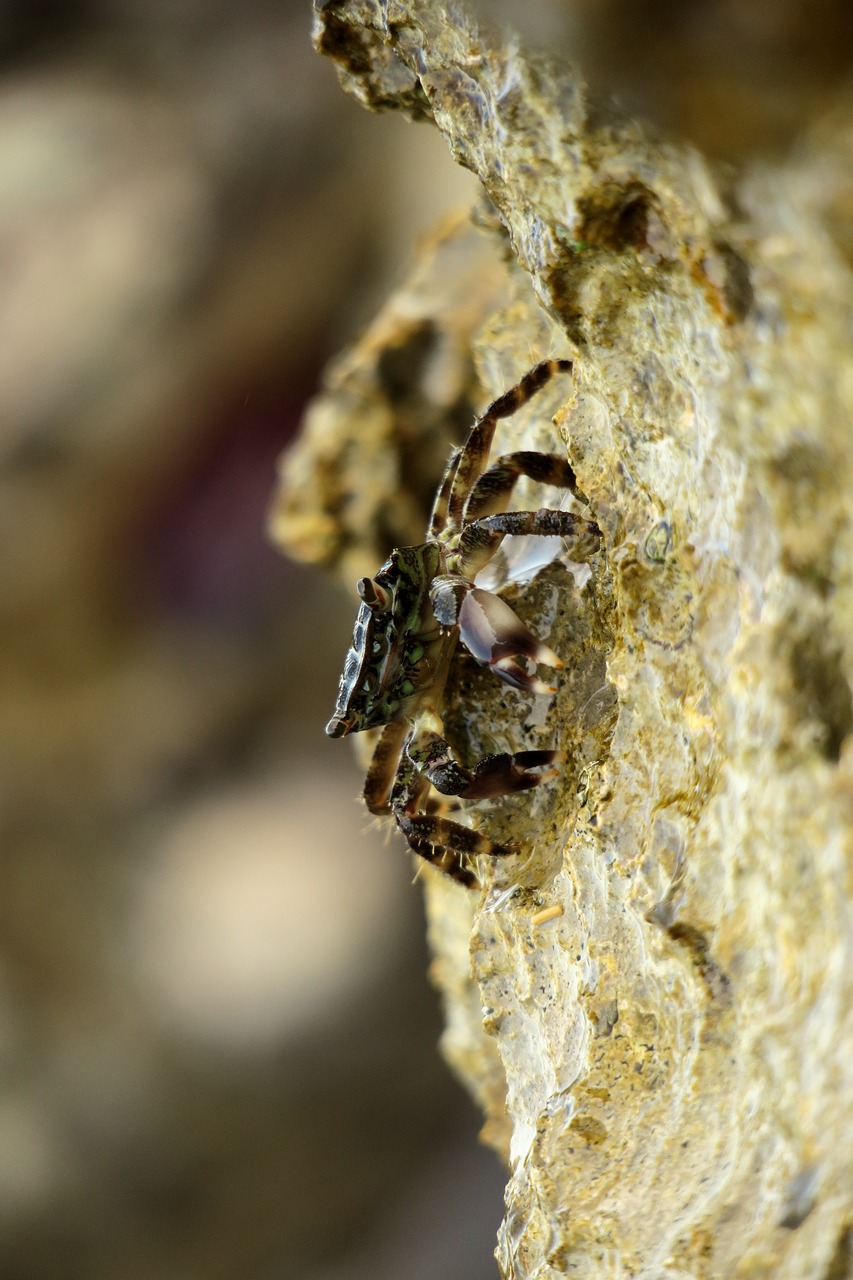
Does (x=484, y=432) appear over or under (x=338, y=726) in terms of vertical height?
over

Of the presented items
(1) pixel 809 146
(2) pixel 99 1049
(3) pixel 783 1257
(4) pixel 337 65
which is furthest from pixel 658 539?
(2) pixel 99 1049

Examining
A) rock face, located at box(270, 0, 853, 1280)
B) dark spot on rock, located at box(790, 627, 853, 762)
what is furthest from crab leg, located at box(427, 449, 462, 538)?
dark spot on rock, located at box(790, 627, 853, 762)

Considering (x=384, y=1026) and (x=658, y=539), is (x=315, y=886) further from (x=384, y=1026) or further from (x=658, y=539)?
(x=658, y=539)

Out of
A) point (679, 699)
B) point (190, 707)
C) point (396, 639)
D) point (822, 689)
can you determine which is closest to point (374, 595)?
point (396, 639)

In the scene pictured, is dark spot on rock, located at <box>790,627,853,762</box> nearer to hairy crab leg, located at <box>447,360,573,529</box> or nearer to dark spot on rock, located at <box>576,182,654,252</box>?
dark spot on rock, located at <box>576,182,654,252</box>

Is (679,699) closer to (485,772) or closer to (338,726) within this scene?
(485,772)
